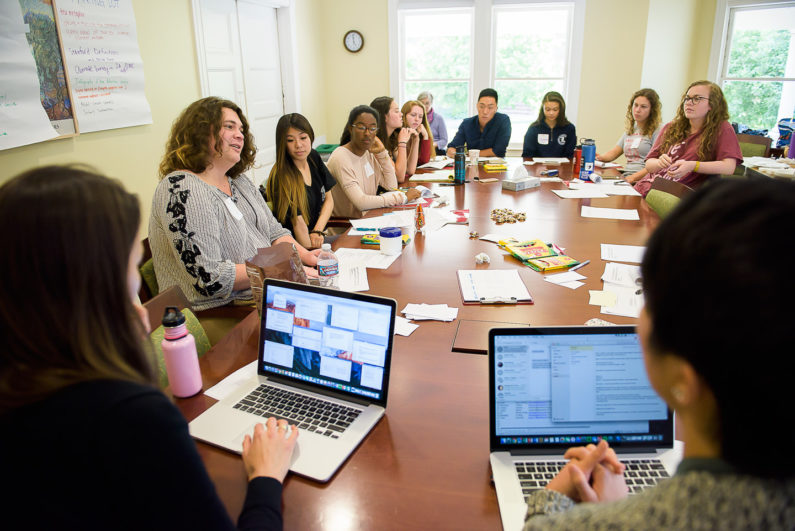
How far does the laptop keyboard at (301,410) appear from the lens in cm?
109

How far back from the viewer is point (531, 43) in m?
6.02

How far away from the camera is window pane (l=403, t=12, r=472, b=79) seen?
6.09 m

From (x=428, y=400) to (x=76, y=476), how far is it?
721 mm

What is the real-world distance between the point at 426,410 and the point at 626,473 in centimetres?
42

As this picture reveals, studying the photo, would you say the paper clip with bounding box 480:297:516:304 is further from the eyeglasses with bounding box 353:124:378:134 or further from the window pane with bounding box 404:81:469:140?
the window pane with bounding box 404:81:469:140

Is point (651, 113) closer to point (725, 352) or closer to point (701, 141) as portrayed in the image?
point (701, 141)

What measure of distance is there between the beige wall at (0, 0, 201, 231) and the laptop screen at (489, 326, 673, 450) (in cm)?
272

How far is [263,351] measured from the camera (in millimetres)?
1252

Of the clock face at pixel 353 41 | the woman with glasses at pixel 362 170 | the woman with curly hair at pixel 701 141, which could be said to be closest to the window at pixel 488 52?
the clock face at pixel 353 41

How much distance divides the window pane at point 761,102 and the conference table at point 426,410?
191 inches

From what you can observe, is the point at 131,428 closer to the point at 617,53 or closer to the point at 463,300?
the point at 463,300

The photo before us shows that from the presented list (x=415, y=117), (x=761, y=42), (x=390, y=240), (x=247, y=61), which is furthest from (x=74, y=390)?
(x=761, y=42)

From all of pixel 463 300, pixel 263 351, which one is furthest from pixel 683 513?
pixel 463 300

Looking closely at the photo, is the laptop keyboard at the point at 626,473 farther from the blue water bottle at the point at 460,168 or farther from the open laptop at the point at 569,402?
the blue water bottle at the point at 460,168
